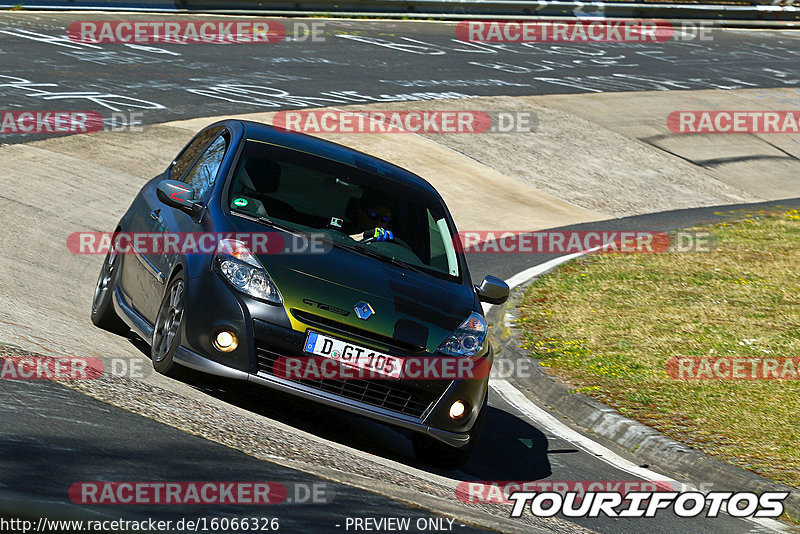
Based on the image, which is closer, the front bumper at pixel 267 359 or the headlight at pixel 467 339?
the front bumper at pixel 267 359

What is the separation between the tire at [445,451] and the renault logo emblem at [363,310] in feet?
2.78

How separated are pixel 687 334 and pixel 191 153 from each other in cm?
487

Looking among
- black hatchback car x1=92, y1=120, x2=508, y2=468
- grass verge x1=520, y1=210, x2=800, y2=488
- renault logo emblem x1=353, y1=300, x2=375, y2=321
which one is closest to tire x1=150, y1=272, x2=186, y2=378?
black hatchback car x1=92, y1=120, x2=508, y2=468

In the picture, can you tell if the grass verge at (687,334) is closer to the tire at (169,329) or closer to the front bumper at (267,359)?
the front bumper at (267,359)

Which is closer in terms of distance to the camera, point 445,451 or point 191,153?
point 445,451

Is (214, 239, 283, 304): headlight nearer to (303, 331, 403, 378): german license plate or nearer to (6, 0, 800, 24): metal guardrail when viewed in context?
(303, 331, 403, 378): german license plate

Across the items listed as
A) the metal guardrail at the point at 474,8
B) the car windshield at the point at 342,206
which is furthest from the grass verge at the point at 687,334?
the metal guardrail at the point at 474,8

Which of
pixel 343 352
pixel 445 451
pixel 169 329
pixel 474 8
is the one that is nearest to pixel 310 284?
pixel 343 352

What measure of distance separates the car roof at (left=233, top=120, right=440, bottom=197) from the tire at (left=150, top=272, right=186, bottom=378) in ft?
4.60

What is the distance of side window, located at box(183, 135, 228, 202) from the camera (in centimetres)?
737

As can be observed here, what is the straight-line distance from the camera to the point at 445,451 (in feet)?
21.7

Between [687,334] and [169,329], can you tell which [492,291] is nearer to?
[169,329]

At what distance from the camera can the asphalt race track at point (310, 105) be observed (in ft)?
16.6

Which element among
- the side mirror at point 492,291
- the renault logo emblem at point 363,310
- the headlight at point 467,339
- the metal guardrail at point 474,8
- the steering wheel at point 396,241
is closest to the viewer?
the renault logo emblem at point 363,310
